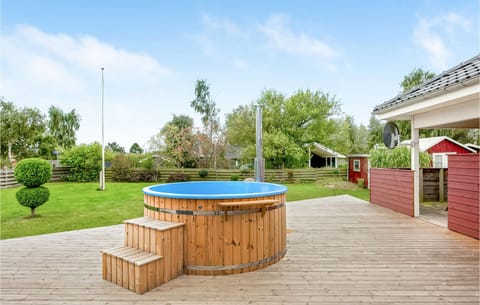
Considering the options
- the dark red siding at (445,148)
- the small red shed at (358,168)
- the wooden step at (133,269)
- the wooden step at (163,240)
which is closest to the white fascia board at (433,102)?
the wooden step at (163,240)

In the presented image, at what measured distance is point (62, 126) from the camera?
94.9 feet

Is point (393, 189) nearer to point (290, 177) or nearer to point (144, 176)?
point (290, 177)

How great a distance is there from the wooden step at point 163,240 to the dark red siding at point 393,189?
5385mm

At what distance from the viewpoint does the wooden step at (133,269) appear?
2553 millimetres

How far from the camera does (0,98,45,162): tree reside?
18.0 meters

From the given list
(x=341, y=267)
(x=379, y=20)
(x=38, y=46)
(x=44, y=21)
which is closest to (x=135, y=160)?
(x=38, y=46)

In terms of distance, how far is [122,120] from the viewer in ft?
81.6

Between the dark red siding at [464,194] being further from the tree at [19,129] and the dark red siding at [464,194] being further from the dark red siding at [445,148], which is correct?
the tree at [19,129]

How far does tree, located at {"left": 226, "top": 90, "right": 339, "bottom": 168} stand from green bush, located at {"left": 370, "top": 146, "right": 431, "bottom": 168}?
6546mm

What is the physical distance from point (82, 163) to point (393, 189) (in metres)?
16.1

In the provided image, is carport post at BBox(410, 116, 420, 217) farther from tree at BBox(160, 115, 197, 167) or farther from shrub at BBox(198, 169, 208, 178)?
tree at BBox(160, 115, 197, 167)

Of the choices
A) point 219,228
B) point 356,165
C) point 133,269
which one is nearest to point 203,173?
point 356,165

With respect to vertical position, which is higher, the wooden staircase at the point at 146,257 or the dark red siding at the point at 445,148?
the dark red siding at the point at 445,148

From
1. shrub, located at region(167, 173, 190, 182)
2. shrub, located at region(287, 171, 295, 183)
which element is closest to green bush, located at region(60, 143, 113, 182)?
shrub, located at region(167, 173, 190, 182)
